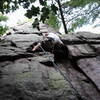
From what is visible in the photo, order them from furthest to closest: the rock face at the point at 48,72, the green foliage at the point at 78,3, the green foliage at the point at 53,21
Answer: the green foliage at the point at 53,21, the green foliage at the point at 78,3, the rock face at the point at 48,72

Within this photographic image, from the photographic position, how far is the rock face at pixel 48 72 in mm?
6547

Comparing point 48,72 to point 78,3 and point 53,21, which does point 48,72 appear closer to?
point 53,21

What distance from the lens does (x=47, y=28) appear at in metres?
16.7

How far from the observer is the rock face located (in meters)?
6.55

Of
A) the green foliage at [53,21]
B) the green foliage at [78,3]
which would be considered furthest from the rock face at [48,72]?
the green foliage at [78,3]

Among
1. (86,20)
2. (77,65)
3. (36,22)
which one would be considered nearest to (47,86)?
(36,22)

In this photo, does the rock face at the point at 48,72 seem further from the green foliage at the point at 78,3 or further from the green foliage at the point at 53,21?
the green foliage at the point at 78,3

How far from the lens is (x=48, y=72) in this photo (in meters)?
8.09

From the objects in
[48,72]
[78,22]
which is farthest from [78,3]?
[48,72]

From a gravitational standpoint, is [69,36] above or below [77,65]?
above

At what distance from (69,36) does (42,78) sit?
5.80 metres

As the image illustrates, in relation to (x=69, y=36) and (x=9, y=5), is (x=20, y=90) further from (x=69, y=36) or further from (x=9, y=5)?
(x=69, y=36)

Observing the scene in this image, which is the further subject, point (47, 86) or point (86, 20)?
point (86, 20)

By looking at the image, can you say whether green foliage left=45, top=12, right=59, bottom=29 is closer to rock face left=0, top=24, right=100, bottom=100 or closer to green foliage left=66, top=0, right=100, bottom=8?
green foliage left=66, top=0, right=100, bottom=8
